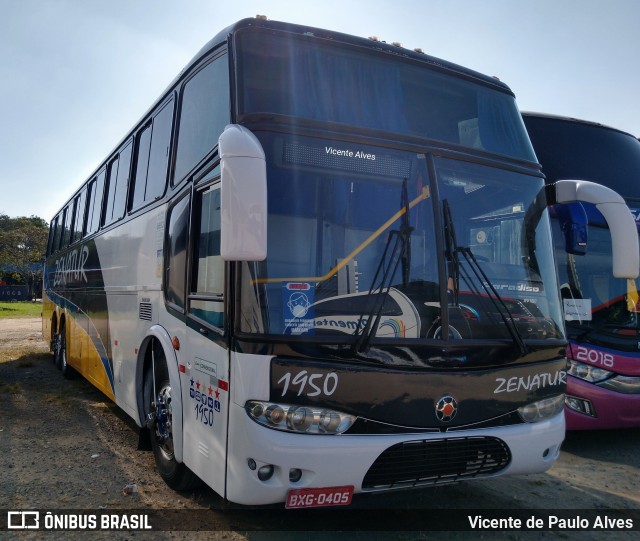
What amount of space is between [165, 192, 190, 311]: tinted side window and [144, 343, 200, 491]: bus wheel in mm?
751

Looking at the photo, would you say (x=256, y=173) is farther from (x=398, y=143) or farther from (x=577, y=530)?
(x=577, y=530)

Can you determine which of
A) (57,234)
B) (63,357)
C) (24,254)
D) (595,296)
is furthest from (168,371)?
(24,254)

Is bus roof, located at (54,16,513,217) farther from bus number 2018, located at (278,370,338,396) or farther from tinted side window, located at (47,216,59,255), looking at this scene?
tinted side window, located at (47,216,59,255)

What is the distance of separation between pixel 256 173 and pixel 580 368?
4.88 m

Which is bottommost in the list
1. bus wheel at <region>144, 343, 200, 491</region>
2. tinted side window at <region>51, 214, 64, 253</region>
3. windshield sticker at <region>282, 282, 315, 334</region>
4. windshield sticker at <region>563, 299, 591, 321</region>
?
bus wheel at <region>144, 343, 200, 491</region>

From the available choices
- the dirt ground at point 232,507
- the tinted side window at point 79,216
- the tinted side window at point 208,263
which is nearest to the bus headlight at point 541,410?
the dirt ground at point 232,507

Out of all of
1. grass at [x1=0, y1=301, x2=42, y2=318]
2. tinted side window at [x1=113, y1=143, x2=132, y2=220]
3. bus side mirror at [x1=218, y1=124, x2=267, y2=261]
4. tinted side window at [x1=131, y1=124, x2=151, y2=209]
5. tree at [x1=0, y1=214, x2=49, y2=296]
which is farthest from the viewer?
tree at [x1=0, y1=214, x2=49, y2=296]

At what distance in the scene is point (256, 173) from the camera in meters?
3.25

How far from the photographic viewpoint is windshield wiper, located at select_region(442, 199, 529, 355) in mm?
3922

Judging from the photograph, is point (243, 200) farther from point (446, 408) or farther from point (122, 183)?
point (122, 183)

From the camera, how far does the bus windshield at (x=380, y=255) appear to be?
357 centimetres

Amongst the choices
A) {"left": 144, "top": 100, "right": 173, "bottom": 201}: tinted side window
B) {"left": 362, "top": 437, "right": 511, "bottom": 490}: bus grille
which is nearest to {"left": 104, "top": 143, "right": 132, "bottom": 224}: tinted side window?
{"left": 144, "top": 100, "right": 173, "bottom": 201}: tinted side window

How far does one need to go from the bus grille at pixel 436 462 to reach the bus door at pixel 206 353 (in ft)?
3.25

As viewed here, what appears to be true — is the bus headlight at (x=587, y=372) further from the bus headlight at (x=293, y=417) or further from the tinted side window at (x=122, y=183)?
the tinted side window at (x=122, y=183)
